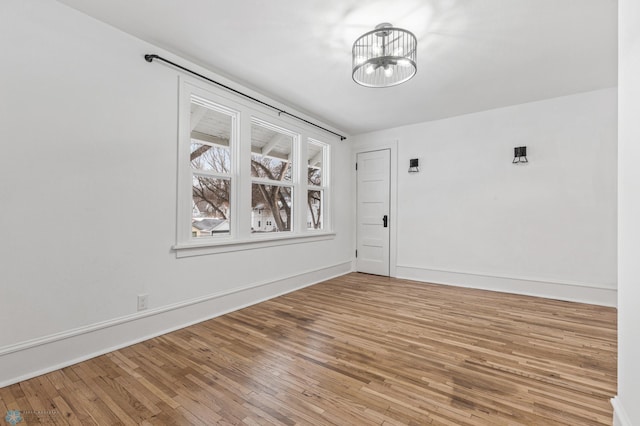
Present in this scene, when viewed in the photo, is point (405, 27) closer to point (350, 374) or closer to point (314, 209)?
point (350, 374)

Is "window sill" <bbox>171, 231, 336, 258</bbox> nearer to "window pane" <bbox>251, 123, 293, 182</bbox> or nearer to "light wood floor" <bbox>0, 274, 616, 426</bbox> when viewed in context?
"light wood floor" <bbox>0, 274, 616, 426</bbox>

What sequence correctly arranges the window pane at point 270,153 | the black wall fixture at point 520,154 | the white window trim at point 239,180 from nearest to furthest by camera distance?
1. the white window trim at point 239,180
2. the window pane at point 270,153
3. the black wall fixture at point 520,154

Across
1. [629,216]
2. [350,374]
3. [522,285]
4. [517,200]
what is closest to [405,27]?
[629,216]

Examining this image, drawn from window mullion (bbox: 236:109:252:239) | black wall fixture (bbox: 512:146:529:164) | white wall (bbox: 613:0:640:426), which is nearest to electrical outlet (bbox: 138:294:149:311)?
window mullion (bbox: 236:109:252:239)

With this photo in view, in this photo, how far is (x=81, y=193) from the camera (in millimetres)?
2158

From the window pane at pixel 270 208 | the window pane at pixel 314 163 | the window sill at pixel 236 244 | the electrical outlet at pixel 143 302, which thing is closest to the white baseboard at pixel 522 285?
the window sill at pixel 236 244

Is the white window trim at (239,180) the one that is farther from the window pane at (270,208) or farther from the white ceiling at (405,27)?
the white ceiling at (405,27)

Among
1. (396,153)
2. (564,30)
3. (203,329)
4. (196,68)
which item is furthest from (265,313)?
(564,30)

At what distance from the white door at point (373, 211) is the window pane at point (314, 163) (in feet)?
2.99

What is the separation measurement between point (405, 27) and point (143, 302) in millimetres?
3238

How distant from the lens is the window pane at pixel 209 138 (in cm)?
305

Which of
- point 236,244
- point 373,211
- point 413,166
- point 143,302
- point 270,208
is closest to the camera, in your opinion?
point 143,302

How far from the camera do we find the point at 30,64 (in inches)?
76.8

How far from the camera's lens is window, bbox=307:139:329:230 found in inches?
188
